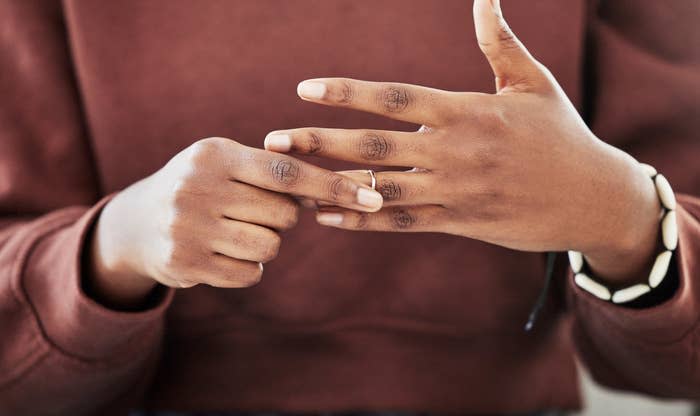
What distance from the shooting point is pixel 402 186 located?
2.02 ft

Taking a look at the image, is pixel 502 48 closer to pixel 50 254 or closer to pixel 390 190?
pixel 390 190

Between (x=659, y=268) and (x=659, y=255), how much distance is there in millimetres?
16

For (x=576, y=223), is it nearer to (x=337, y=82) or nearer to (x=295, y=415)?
(x=337, y=82)

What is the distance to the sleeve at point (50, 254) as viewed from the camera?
0.74m

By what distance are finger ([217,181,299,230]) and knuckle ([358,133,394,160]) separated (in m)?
0.10

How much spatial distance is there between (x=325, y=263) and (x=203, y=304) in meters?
0.20

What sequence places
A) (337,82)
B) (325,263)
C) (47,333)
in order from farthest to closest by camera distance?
(325,263)
(47,333)
(337,82)

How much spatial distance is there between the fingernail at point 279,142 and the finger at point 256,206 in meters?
0.05

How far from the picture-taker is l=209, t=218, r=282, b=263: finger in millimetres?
624

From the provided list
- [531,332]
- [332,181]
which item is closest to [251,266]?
[332,181]

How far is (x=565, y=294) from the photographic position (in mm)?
940

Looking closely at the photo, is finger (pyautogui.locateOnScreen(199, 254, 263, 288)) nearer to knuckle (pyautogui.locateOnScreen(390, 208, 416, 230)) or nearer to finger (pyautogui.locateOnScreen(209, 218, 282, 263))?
finger (pyautogui.locateOnScreen(209, 218, 282, 263))

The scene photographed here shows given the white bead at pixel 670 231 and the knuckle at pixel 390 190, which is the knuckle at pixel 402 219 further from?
the white bead at pixel 670 231

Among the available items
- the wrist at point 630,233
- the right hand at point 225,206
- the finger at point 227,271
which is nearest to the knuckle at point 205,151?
the right hand at point 225,206
